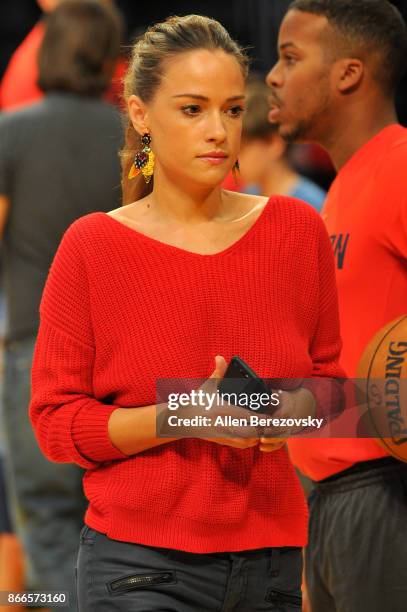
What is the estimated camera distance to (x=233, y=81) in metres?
2.32

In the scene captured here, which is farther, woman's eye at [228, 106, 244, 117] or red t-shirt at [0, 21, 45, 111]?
red t-shirt at [0, 21, 45, 111]

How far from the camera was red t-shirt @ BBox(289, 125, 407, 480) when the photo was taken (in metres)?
2.78

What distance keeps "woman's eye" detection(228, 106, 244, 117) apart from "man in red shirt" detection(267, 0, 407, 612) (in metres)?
0.58

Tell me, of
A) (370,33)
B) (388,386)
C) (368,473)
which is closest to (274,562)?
(388,386)

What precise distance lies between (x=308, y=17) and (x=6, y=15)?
252 inches

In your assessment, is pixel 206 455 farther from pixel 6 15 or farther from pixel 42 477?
pixel 6 15

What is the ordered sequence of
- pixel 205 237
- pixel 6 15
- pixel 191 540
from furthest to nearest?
pixel 6 15, pixel 205 237, pixel 191 540

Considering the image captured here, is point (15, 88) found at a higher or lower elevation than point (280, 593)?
higher

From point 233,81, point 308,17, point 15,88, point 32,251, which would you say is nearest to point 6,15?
point 15,88

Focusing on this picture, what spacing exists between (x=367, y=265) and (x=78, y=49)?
1.56 metres

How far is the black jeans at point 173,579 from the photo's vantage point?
2188mm

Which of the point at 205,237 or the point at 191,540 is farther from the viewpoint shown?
the point at 205,237

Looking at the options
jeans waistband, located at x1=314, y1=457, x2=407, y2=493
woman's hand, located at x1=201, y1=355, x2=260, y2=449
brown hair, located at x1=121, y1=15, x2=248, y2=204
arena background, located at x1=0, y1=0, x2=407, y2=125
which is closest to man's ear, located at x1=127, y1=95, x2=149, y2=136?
brown hair, located at x1=121, y1=15, x2=248, y2=204

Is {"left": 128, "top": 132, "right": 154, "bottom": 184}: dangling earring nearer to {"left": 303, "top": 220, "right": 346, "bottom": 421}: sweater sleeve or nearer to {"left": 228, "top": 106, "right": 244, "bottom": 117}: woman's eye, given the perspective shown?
{"left": 228, "top": 106, "right": 244, "bottom": 117}: woman's eye
